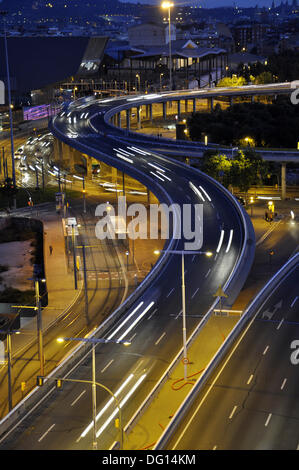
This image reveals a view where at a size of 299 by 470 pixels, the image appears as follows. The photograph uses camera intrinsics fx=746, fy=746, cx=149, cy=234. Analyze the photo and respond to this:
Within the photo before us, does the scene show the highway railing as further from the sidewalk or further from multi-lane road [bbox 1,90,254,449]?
the sidewalk

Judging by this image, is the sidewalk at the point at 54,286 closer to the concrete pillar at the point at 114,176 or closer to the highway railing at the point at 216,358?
the highway railing at the point at 216,358

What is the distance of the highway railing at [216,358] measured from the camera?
22823 millimetres

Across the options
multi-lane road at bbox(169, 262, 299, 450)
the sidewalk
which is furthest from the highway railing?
the sidewalk

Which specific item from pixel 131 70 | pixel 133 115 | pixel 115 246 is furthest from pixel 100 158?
pixel 131 70

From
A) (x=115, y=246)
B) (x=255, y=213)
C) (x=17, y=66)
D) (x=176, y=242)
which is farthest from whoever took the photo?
(x=17, y=66)

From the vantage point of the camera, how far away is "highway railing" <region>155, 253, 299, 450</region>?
22.8 m

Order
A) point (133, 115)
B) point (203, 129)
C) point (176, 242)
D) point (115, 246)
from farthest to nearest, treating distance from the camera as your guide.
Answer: point (133, 115) < point (203, 129) < point (115, 246) < point (176, 242)

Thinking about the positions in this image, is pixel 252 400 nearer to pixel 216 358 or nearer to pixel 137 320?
pixel 216 358

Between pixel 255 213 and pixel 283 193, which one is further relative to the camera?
pixel 283 193

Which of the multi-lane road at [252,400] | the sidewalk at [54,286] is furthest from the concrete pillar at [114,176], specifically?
the multi-lane road at [252,400]

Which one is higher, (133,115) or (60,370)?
(60,370)

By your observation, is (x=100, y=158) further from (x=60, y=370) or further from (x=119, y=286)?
(x=60, y=370)

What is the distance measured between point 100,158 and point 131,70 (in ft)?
261

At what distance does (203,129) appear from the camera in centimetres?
9019
